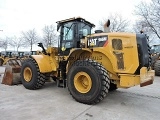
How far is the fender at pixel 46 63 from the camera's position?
6.87 m

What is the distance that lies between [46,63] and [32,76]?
0.71 metres

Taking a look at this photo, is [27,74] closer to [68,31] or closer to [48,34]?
[68,31]

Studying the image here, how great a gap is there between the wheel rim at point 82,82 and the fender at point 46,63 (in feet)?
5.24

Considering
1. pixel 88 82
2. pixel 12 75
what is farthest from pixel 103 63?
pixel 12 75

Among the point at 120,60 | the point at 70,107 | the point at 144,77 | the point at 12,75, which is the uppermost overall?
the point at 120,60

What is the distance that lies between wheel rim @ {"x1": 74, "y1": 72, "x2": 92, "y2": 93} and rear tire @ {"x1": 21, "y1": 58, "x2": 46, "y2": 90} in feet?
6.45

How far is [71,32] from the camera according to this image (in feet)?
21.5

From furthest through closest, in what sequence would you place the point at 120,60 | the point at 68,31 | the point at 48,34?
the point at 48,34 < the point at 68,31 < the point at 120,60

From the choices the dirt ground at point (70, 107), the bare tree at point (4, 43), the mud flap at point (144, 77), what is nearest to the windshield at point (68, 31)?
the dirt ground at point (70, 107)

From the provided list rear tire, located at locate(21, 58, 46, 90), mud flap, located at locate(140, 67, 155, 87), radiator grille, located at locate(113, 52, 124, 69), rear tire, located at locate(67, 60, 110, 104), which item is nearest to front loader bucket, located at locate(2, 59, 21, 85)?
rear tire, located at locate(21, 58, 46, 90)

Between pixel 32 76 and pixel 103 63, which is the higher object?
pixel 103 63

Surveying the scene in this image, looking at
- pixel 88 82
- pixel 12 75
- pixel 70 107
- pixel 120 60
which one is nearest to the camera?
pixel 70 107

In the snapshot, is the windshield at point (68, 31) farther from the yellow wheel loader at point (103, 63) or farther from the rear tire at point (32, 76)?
the rear tire at point (32, 76)

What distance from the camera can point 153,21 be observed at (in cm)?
2642
